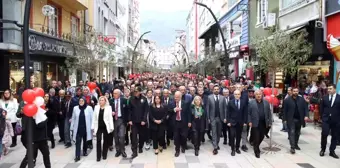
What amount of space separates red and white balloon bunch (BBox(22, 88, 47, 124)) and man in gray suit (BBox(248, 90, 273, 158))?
523cm

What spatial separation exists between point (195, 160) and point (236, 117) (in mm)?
1659

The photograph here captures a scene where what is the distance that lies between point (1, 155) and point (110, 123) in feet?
10.0

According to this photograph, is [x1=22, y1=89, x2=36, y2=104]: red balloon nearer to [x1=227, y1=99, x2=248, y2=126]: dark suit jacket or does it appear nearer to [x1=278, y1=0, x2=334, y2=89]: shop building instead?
[x1=227, y1=99, x2=248, y2=126]: dark suit jacket

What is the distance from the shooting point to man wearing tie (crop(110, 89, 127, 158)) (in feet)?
31.7

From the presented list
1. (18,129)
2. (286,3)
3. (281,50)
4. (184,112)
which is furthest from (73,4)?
(184,112)

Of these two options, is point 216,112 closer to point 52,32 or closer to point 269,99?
point 269,99

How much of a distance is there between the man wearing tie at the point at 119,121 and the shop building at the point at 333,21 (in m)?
8.64

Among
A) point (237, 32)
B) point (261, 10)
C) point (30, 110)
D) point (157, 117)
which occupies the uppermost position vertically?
point (261, 10)

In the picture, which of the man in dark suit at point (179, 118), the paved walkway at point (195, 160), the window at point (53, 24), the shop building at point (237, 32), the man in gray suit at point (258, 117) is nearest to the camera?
the paved walkway at point (195, 160)

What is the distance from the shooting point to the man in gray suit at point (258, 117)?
952 centimetres

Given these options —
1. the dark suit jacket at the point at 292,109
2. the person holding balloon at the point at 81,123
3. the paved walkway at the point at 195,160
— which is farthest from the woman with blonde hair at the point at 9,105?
the dark suit jacket at the point at 292,109

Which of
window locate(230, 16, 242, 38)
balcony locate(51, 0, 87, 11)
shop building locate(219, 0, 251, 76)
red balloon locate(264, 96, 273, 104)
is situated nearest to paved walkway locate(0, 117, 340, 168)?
red balloon locate(264, 96, 273, 104)

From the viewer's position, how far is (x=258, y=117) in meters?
9.55

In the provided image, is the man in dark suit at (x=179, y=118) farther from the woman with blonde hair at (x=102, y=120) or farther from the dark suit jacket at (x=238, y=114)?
the woman with blonde hair at (x=102, y=120)
